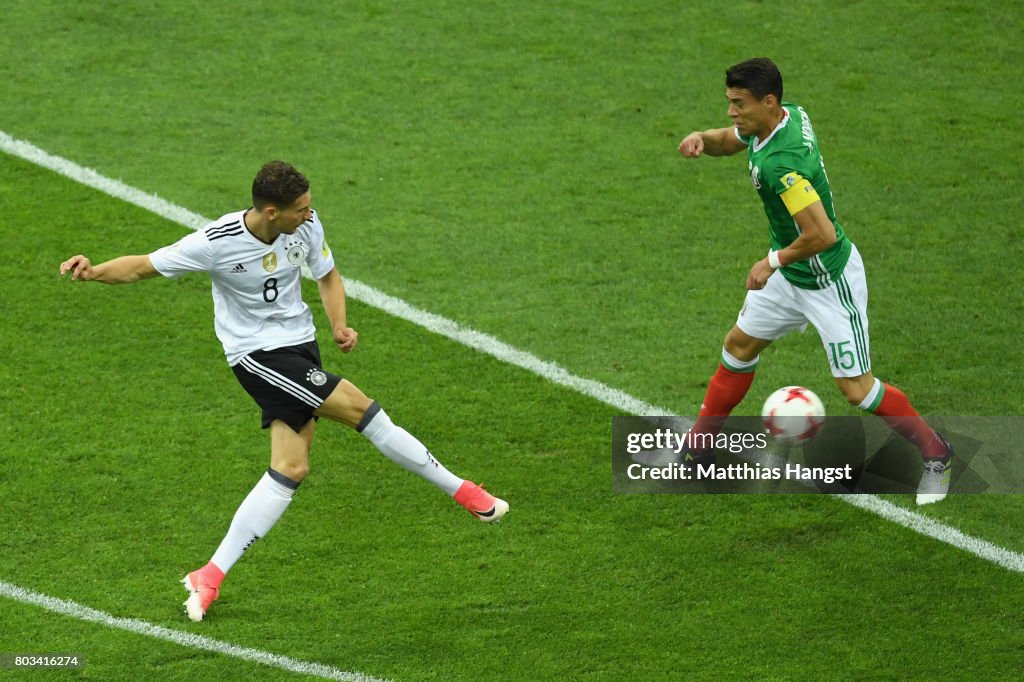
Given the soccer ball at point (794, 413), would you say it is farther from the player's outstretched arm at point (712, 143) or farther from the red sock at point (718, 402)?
the player's outstretched arm at point (712, 143)

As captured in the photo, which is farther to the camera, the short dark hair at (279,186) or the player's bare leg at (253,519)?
the player's bare leg at (253,519)

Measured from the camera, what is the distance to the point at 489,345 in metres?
8.66

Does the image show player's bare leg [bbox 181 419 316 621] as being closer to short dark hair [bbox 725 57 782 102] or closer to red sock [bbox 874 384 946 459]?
short dark hair [bbox 725 57 782 102]

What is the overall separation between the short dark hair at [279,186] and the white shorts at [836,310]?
7.72 ft

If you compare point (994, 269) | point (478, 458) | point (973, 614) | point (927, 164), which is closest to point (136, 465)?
point (478, 458)

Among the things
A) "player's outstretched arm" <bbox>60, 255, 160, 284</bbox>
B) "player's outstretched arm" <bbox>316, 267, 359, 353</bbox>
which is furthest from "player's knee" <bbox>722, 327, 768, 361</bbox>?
"player's outstretched arm" <bbox>60, 255, 160, 284</bbox>

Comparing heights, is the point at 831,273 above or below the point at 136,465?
above

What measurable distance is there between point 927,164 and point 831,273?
411 centimetres

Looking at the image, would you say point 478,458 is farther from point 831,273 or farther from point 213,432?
point 831,273

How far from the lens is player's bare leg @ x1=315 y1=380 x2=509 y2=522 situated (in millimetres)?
6508

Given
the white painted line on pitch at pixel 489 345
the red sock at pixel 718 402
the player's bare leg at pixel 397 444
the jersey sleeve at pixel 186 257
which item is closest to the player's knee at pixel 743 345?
the red sock at pixel 718 402

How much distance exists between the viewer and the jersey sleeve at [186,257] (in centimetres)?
630

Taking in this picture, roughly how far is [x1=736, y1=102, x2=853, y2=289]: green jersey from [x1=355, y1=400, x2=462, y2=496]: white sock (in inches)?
72.5

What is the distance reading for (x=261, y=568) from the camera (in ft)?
22.1
